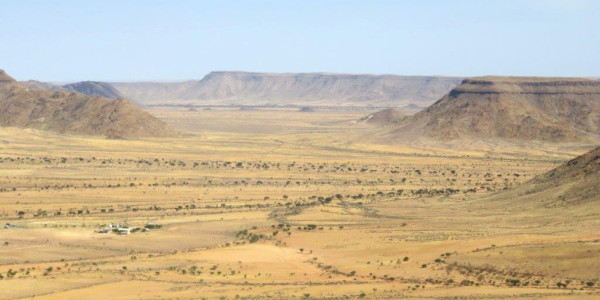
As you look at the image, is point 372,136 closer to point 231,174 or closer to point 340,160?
point 340,160

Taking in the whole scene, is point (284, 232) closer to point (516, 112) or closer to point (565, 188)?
point (565, 188)

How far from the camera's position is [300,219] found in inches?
3157

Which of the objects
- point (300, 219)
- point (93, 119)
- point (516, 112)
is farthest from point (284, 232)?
point (93, 119)

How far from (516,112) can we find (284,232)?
395 ft

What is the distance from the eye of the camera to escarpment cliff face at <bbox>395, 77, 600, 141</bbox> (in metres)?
178

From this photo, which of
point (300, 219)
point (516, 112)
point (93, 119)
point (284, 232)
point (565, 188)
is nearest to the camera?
point (284, 232)

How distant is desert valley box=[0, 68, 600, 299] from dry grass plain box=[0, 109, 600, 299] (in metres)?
0.18

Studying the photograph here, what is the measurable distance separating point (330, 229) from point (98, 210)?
23.8 metres

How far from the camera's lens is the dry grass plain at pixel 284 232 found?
50625 mm

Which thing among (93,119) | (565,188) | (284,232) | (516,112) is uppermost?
(516,112)

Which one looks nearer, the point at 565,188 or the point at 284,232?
the point at 284,232

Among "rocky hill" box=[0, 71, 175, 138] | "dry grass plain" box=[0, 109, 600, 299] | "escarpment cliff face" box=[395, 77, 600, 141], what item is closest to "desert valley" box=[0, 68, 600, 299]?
"dry grass plain" box=[0, 109, 600, 299]

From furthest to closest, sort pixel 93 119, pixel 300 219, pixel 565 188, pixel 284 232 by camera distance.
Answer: pixel 93 119 → pixel 565 188 → pixel 300 219 → pixel 284 232

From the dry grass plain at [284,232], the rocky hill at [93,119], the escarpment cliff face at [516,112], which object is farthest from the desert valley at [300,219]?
the rocky hill at [93,119]
